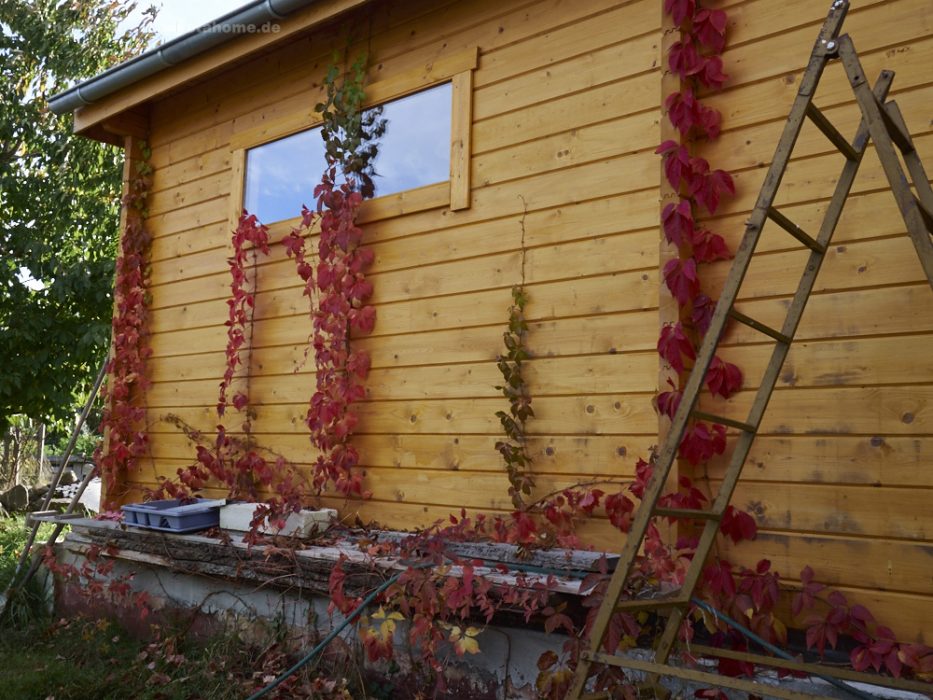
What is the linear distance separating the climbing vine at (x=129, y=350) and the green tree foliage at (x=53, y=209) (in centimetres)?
242

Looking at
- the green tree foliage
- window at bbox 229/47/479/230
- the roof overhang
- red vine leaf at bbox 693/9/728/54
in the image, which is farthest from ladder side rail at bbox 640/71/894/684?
the green tree foliage

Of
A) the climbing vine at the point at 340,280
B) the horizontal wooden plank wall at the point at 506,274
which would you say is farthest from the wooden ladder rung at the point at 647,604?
the climbing vine at the point at 340,280

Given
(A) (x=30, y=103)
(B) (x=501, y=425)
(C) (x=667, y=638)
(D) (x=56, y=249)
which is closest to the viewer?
(C) (x=667, y=638)

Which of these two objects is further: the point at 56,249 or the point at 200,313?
the point at 56,249

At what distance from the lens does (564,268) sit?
3846mm

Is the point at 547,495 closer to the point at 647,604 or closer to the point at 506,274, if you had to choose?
the point at 506,274

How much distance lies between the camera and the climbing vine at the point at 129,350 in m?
6.00

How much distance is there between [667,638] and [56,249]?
909 cm

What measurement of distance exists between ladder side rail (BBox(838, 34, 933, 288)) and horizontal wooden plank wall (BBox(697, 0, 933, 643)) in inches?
26.6

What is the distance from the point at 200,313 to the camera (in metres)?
5.75

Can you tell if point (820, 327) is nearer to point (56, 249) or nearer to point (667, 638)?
point (667, 638)

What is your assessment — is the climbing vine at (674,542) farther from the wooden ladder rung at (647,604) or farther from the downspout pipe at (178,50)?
the downspout pipe at (178,50)

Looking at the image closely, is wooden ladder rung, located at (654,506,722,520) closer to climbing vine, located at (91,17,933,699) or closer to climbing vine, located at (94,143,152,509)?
climbing vine, located at (91,17,933,699)

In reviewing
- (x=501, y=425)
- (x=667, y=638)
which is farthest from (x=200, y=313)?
(x=667, y=638)
